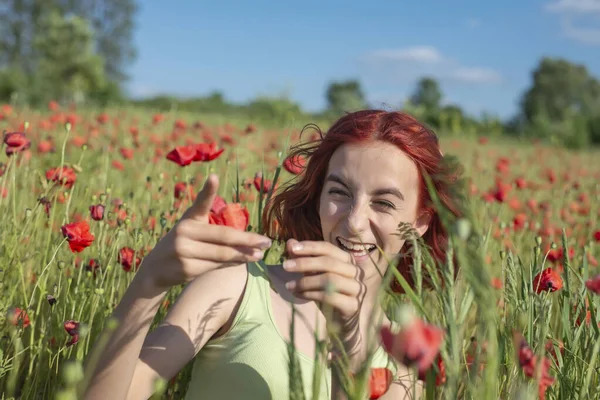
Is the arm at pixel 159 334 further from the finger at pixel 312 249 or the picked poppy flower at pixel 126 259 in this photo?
the picked poppy flower at pixel 126 259

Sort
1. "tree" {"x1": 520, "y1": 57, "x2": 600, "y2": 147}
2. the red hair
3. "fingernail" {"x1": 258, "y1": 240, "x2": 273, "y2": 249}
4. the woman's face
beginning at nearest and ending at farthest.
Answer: "fingernail" {"x1": 258, "y1": 240, "x2": 273, "y2": 249} < the woman's face < the red hair < "tree" {"x1": 520, "y1": 57, "x2": 600, "y2": 147}

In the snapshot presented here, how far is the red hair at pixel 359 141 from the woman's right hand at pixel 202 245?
0.61m

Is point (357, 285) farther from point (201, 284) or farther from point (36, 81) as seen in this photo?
point (36, 81)

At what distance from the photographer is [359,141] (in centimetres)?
150

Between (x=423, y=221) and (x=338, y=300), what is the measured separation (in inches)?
30.2

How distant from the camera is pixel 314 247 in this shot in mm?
896

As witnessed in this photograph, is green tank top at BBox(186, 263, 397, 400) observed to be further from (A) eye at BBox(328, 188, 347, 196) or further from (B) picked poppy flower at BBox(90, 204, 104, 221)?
(B) picked poppy flower at BBox(90, 204, 104, 221)

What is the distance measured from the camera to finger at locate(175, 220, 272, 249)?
32.1 inches

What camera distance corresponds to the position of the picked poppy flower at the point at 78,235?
1399mm

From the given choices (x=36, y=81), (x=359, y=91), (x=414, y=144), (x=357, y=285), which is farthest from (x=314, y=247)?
(x=359, y=91)

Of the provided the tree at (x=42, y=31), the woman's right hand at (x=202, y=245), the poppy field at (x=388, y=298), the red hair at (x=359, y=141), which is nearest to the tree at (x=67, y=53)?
the tree at (x=42, y=31)

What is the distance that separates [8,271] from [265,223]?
2.08 ft

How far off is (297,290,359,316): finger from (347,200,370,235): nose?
1.36 feet

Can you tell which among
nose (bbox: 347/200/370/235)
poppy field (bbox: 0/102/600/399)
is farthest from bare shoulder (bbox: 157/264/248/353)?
nose (bbox: 347/200/370/235)
